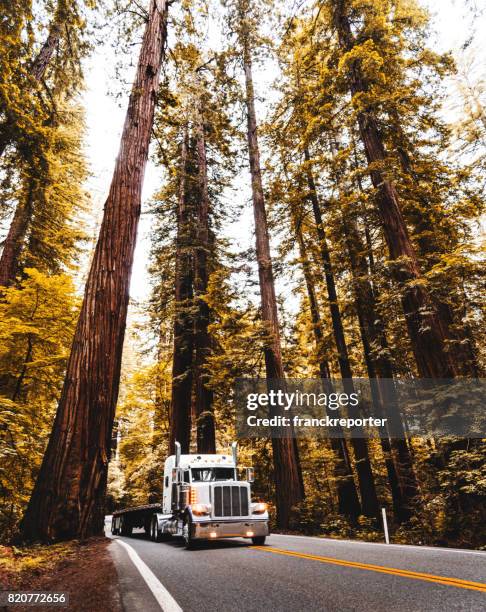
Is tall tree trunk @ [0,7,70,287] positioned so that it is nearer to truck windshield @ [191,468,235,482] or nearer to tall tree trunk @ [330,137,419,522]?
truck windshield @ [191,468,235,482]

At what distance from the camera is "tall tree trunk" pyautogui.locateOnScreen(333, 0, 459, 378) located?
30.0 feet

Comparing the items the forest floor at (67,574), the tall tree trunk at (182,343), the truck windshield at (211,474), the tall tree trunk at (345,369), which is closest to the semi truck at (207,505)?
the truck windshield at (211,474)

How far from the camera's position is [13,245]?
44.6ft

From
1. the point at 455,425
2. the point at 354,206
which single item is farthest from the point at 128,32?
the point at 455,425

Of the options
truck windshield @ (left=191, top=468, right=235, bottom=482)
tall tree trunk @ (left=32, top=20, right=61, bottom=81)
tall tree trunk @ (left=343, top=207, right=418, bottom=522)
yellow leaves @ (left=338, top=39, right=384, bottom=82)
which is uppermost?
tall tree trunk @ (left=32, top=20, right=61, bottom=81)

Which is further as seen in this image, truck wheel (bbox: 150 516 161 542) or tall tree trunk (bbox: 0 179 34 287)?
tall tree trunk (bbox: 0 179 34 287)

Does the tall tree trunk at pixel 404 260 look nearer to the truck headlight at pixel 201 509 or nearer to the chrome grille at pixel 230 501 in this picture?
the chrome grille at pixel 230 501

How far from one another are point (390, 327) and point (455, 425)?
5.71 m

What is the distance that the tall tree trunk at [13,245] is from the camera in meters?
13.1

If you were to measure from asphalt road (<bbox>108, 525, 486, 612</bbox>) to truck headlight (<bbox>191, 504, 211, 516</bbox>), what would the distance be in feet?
7.57

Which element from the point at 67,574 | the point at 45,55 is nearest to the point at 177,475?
the point at 67,574

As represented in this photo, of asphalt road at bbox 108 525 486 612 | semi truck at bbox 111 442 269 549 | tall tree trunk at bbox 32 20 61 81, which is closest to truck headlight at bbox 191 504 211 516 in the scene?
semi truck at bbox 111 442 269 549

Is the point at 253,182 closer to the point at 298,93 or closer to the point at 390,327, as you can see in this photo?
the point at 298,93

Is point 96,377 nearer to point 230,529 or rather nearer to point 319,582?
→ point 319,582
